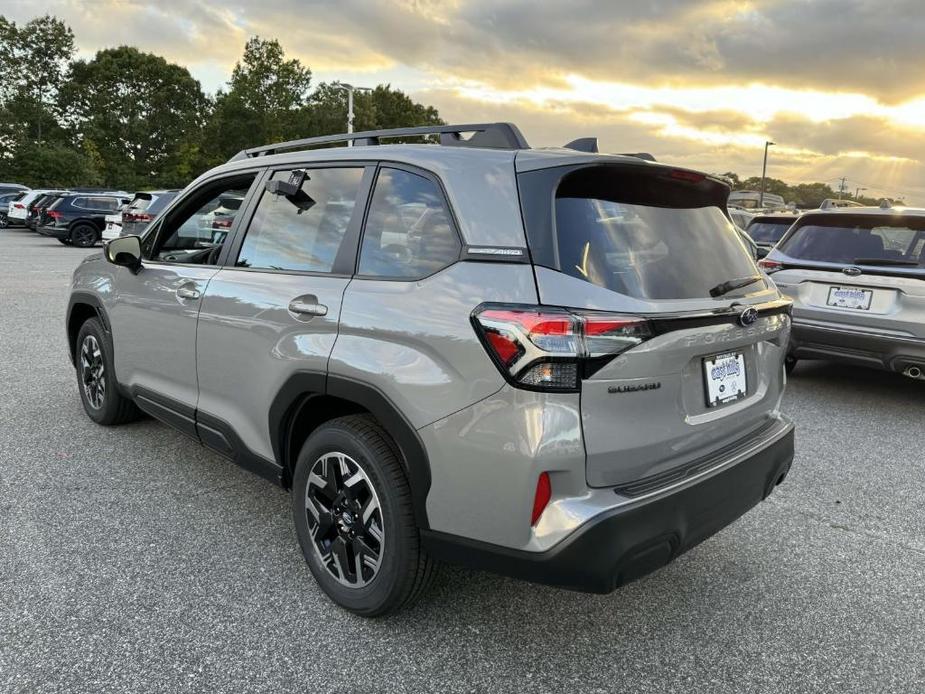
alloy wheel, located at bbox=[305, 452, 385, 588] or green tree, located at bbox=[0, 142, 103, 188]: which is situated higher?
green tree, located at bbox=[0, 142, 103, 188]

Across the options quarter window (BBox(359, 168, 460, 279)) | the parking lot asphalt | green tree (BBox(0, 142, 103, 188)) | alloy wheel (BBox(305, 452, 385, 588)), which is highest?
green tree (BBox(0, 142, 103, 188))

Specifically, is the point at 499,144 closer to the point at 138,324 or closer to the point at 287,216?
the point at 287,216

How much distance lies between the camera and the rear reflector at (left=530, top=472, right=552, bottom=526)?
6.75 ft

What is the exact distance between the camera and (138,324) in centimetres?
395

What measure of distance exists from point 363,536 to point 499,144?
152cm

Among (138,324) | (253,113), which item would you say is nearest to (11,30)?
(253,113)

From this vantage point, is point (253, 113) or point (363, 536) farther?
point (253, 113)

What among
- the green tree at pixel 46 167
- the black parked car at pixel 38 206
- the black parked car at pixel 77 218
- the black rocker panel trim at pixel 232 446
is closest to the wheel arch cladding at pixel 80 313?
the black rocker panel trim at pixel 232 446

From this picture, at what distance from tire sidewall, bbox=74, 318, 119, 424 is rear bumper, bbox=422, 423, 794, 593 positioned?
2963 millimetres

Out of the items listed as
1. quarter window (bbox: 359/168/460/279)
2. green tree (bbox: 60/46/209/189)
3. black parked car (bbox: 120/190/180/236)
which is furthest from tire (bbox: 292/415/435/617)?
green tree (bbox: 60/46/209/189)

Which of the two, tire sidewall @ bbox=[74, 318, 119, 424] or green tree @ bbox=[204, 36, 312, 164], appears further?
green tree @ bbox=[204, 36, 312, 164]

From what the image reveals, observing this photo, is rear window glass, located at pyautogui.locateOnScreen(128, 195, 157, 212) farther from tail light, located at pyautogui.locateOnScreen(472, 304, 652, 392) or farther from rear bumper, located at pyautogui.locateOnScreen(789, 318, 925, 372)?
tail light, located at pyautogui.locateOnScreen(472, 304, 652, 392)

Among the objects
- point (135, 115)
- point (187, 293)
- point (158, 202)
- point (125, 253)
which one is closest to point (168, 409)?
point (187, 293)

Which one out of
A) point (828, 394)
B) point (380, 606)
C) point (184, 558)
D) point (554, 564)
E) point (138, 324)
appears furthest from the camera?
point (828, 394)
